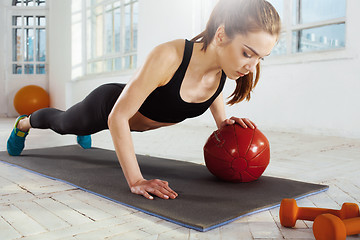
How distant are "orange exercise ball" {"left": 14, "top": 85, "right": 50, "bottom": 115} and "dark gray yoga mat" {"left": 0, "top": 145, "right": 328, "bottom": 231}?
19.9 ft

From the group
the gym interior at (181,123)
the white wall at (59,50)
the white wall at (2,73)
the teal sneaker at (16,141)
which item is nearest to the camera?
the gym interior at (181,123)

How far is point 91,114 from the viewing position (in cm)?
182

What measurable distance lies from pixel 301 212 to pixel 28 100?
783cm

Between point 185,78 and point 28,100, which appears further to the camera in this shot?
point 28,100

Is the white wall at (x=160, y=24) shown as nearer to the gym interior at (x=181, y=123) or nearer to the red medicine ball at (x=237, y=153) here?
the gym interior at (x=181, y=123)

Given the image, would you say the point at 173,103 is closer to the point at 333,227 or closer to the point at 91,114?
the point at 91,114

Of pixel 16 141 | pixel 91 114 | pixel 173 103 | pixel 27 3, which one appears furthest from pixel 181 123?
pixel 27 3

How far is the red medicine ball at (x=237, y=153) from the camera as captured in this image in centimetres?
154

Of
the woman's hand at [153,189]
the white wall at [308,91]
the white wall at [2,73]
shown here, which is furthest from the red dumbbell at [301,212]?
the white wall at [2,73]

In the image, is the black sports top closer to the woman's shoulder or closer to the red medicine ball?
the woman's shoulder

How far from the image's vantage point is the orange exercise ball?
A: 7906mm

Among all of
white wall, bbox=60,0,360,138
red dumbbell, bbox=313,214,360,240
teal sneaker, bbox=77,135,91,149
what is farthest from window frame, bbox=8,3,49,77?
red dumbbell, bbox=313,214,360,240

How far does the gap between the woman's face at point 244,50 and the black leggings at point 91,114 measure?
66cm

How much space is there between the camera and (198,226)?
1.05 metres
